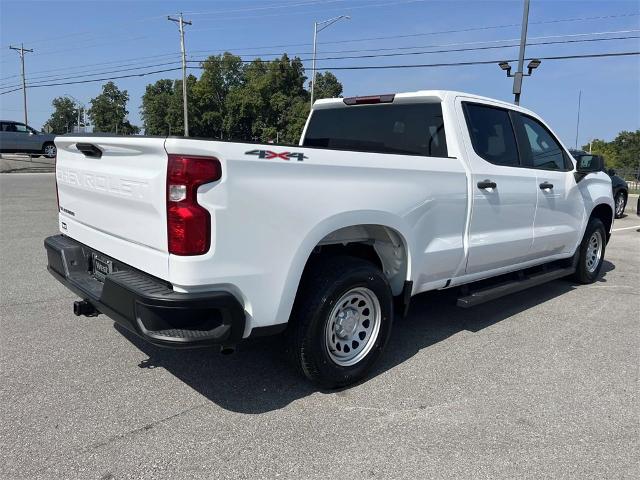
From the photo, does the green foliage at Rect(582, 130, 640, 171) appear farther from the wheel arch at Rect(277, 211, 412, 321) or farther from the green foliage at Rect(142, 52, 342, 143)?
the wheel arch at Rect(277, 211, 412, 321)

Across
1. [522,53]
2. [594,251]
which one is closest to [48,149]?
[522,53]

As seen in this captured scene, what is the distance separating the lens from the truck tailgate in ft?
9.05

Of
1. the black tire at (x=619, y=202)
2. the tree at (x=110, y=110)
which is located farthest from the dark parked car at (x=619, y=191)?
the tree at (x=110, y=110)

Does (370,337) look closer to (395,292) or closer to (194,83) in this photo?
(395,292)

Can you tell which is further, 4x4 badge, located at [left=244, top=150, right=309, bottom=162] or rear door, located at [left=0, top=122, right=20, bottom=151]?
rear door, located at [left=0, top=122, right=20, bottom=151]

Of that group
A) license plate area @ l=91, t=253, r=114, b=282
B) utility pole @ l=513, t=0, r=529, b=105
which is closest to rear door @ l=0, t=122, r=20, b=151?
utility pole @ l=513, t=0, r=529, b=105

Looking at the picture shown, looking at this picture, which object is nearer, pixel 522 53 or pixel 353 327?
pixel 353 327

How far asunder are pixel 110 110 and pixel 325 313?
86206mm

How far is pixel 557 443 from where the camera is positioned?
9.80 feet

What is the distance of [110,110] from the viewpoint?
8062cm

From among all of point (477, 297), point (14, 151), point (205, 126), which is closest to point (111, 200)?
point (477, 297)

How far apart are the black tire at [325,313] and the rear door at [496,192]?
1.20 m

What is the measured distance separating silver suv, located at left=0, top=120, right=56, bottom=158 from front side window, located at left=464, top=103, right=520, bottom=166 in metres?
27.9

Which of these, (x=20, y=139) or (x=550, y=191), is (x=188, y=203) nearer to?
(x=550, y=191)
